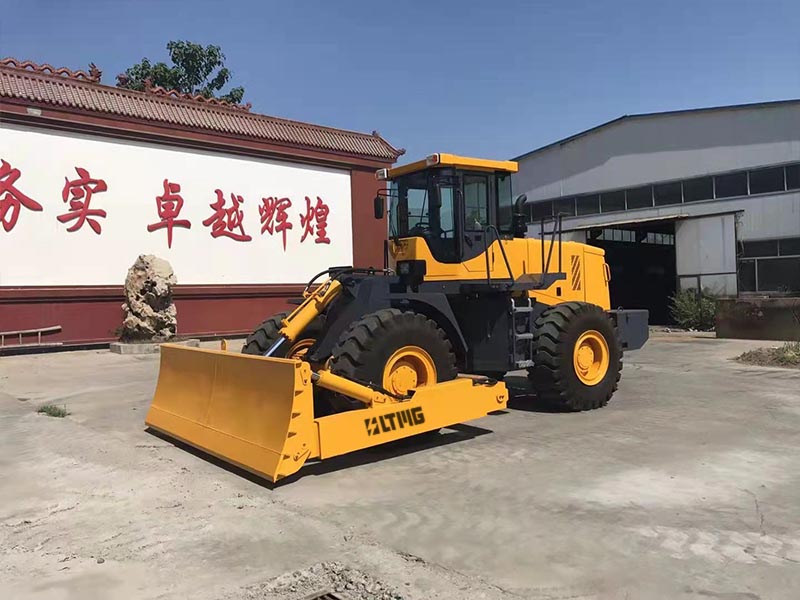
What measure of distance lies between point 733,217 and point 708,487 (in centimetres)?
1766

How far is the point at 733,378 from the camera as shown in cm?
1041

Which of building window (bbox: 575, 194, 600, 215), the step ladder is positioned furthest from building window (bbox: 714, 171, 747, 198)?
the step ladder

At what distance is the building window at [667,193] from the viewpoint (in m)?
22.2

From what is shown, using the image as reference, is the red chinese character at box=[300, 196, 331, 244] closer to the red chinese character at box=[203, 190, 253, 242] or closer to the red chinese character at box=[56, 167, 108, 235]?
the red chinese character at box=[203, 190, 253, 242]

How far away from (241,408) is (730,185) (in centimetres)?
1985

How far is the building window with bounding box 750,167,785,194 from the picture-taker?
1956 cm

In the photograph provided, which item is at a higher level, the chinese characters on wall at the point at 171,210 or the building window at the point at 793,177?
the building window at the point at 793,177

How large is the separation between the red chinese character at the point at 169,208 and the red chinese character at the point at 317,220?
3746 mm

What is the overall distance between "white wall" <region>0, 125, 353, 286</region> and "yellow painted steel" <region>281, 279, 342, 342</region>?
10.9 metres

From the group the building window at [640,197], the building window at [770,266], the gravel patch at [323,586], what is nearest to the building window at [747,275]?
the building window at [770,266]

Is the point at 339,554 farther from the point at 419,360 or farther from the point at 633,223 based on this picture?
the point at 633,223

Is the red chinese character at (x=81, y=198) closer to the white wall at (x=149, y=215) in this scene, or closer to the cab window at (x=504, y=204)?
the white wall at (x=149, y=215)

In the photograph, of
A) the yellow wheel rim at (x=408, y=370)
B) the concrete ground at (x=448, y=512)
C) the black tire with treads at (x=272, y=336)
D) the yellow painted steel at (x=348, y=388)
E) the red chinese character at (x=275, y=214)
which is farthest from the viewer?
the red chinese character at (x=275, y=214)

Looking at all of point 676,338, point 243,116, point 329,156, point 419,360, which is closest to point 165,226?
point 243,116
